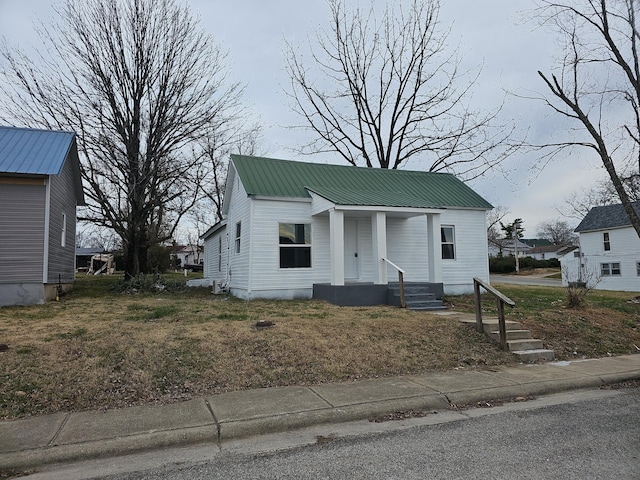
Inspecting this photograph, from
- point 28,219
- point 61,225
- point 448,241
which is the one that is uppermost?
point 61,225

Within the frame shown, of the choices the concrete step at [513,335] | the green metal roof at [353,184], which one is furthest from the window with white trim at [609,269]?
the concrete step at [513,335]

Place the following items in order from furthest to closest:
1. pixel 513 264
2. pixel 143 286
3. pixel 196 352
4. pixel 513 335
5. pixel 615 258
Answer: pixel 513 264 < pixel 615 258 < pixel 143 286 < pixel 513 335 < pixel 196 352

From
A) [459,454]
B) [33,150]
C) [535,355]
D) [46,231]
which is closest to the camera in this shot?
[459,454]

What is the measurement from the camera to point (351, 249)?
14.2 metres

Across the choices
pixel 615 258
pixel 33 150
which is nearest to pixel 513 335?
pixel 33 150

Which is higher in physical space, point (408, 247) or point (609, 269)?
point (408, 247)

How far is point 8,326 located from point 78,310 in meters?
2.29

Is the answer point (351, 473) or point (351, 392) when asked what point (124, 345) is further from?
point (351, 473)

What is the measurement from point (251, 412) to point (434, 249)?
33.6ft

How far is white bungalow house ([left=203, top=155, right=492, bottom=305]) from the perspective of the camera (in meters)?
12.5

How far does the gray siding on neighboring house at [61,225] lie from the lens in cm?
1256

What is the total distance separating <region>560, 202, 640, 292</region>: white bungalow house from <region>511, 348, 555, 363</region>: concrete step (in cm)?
2549

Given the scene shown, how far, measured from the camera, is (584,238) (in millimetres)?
35938

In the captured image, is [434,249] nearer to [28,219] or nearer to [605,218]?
[28,219]
